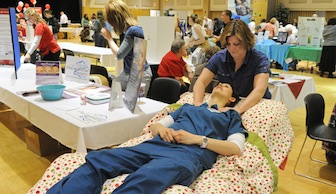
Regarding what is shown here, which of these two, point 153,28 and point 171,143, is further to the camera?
point 153,28

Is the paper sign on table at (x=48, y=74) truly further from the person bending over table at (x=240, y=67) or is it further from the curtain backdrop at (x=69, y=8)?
the curtain backdrop at (x=69, y=8)

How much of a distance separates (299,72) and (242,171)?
22.7 feet

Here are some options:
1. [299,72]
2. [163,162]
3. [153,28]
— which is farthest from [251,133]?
[299,72]

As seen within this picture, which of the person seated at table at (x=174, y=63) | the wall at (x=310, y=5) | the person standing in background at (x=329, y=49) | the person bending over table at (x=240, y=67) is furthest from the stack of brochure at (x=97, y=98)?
the wall at (x=310, y=5)

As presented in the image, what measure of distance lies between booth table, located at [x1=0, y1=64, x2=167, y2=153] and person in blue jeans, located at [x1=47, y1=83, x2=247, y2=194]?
32 cm

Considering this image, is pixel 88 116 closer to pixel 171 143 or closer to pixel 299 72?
pixel 171 143

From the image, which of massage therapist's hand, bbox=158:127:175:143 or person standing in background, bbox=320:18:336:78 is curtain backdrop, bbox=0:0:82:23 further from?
massage therapist's hand, bbox=158:127:175:143

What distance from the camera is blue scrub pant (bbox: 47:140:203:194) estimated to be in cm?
136

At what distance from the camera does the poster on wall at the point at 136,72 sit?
2049 mm

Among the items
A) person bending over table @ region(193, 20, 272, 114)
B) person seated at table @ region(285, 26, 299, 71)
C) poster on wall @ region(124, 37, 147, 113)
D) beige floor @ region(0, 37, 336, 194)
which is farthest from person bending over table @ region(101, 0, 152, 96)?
person seated at table @ region(285, 26, 299, 71)

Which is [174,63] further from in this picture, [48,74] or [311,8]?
[311,8]

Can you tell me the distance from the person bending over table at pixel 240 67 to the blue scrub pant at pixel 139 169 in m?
0.67

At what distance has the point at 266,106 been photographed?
2100 mm

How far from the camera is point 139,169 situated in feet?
4.73
